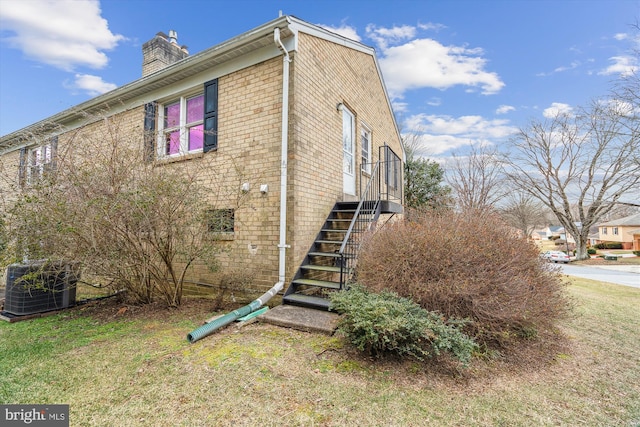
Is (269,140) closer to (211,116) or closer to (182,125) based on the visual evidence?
(211,116)

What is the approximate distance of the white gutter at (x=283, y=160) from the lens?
5215mm

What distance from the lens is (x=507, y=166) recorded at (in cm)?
2494

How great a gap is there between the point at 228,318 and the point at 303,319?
3.65 ft

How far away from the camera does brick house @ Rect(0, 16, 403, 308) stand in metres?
5.30

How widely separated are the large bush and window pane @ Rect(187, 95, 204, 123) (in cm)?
530

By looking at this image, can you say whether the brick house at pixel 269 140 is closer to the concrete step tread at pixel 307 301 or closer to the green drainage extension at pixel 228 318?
the concrete step tread at pixel 307 301

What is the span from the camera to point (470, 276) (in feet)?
11.7

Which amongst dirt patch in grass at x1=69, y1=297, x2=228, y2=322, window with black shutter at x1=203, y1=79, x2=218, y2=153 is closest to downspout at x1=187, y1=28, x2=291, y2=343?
dirt patch in grass at x1=69, y1=297, x2=228, y2=322

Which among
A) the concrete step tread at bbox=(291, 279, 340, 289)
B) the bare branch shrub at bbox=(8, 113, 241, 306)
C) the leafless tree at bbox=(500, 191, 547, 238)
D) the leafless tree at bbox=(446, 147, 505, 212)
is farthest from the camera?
the leafless tree at bbox=(500, 191, 547, 238)

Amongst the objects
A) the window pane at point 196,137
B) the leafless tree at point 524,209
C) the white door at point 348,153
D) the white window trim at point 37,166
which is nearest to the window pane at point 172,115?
the window pane at point 196,137

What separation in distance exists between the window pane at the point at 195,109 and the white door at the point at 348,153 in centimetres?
351

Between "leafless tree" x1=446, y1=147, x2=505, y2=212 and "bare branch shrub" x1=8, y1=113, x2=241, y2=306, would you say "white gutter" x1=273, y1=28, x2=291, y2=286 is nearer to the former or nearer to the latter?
"bare branch shrub" x1=8, y1=113, x2=241, y2=306

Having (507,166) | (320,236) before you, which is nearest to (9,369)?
(320,236)

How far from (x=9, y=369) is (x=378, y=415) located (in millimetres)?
3937
